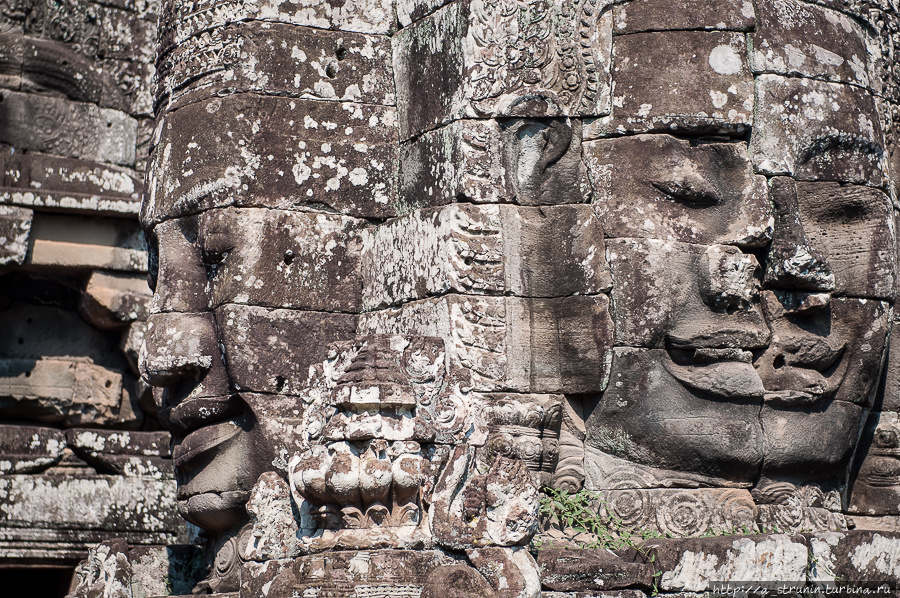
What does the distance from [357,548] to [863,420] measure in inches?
133

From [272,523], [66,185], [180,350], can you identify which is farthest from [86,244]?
[272,523]

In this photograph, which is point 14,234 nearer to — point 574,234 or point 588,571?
point 574,234

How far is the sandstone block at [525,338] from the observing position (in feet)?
23.9

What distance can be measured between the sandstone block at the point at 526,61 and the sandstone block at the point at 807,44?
32.4 inches

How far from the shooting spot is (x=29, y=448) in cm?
1089

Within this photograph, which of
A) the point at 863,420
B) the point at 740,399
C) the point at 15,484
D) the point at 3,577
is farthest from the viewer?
the point at 3,577

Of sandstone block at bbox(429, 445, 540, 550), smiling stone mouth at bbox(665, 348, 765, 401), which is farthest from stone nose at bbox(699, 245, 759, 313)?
sandstone block at bbox(429, 445, 540, 550)

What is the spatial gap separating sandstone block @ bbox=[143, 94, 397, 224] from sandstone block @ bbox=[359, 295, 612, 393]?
3.41 feet

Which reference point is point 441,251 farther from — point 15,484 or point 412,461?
point 15,484

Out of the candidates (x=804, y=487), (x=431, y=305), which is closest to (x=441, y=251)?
(x=431, y=305)

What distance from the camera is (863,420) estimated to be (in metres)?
8.00

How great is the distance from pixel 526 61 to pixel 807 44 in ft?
5.09

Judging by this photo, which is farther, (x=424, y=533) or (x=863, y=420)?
(x=863, y=420)

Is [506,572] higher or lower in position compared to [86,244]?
lower
